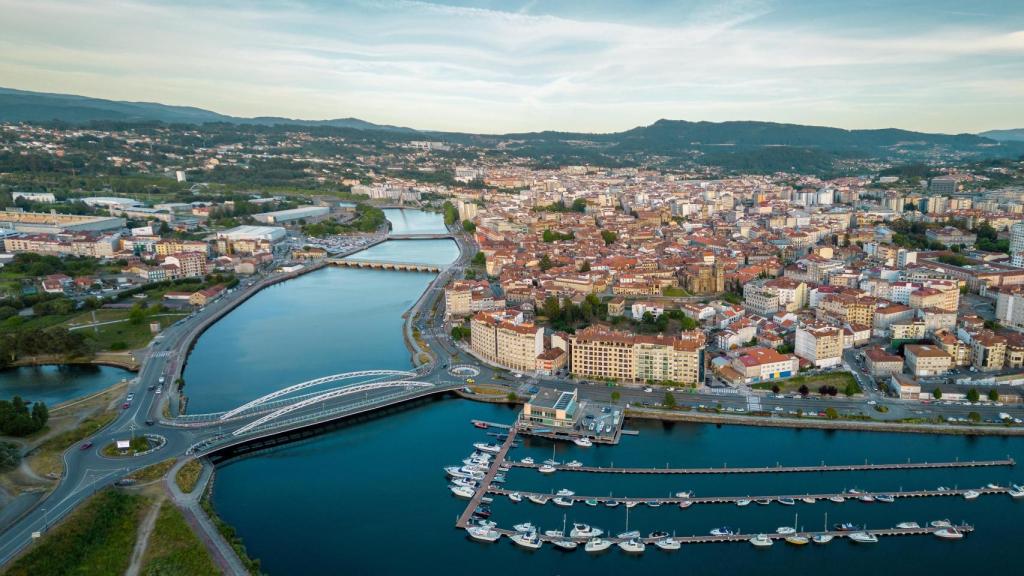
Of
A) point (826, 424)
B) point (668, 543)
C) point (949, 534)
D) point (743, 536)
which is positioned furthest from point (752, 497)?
point (826, 424)

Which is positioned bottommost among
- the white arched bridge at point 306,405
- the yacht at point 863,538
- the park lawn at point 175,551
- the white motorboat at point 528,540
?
the white motorboat at point 528,540

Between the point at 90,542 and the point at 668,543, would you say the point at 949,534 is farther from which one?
the point at 90,542

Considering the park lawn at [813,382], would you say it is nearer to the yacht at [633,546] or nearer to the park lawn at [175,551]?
the yacht at [633,546]

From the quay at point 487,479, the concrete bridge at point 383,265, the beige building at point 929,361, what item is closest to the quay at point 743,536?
the quay at point 487,479

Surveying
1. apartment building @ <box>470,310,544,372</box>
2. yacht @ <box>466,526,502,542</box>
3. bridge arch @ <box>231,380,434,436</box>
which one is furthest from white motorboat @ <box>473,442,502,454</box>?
apartment building @ <box>470,310,544,372</box>

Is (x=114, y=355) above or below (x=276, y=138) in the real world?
below

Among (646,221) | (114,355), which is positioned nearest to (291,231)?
Answer: (646,221)

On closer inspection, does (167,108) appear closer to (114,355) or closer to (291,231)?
(291,231)
